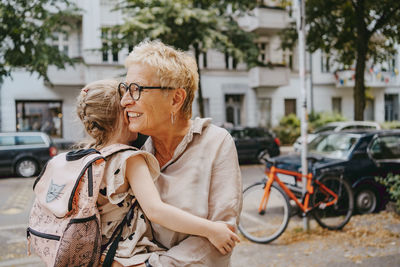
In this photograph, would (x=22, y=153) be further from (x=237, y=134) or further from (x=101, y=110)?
(x=101, y=110)

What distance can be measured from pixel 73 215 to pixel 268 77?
2270cm

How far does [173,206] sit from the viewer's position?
154 centimetres

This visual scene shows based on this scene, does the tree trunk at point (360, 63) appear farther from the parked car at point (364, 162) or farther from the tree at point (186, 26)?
the parked car at point (364, 162)

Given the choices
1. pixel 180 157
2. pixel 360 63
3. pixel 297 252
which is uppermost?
pixel 360 63

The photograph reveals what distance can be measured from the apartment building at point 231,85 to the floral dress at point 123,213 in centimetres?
1520

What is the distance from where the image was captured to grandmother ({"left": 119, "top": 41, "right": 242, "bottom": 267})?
1568 mm

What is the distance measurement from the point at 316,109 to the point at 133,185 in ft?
85.3

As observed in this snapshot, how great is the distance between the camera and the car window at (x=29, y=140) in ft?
43.1

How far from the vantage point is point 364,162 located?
22.4 ft

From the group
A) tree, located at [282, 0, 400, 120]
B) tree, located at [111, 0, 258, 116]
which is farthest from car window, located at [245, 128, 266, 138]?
tree, located at [282, 0, 400, 120]

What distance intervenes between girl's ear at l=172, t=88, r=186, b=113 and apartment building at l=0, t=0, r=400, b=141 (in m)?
15.0

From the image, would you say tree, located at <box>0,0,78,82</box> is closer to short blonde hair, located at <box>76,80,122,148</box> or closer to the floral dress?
short blonde hair, located at <box>76,80,122,148</box>

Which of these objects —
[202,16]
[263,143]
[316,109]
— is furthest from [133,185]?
[316,109]

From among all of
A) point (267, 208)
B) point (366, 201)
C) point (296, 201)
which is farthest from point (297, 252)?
point (366, 201)
